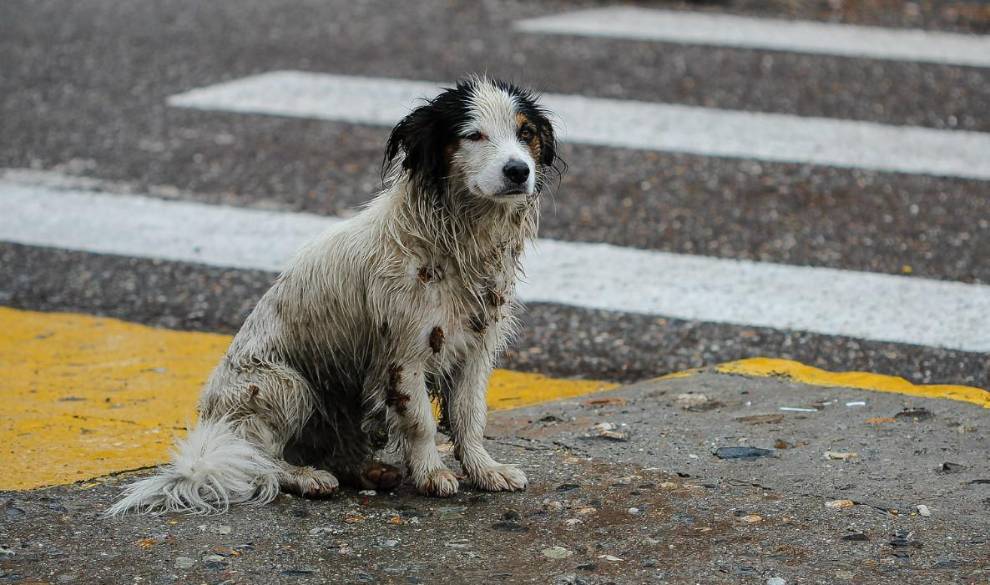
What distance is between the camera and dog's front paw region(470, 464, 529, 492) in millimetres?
4074

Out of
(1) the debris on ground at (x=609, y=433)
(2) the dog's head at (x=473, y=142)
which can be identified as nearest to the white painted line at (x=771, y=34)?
(1) the debris on ground at (x=609, y=433)

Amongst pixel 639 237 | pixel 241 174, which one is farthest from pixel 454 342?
pixel 241 174

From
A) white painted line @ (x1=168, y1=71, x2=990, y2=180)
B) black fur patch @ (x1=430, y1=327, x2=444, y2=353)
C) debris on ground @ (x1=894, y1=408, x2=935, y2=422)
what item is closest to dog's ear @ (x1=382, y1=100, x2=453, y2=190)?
black fur patch @ (x1=430, y1=327, x2=444, y2=353)

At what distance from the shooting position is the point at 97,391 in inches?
200

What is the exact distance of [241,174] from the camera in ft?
24.7

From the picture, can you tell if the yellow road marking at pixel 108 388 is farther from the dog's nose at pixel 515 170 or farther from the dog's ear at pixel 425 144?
the dog's nose at pixel 515 170

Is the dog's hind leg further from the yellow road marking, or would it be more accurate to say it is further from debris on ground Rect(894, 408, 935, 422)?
debris on ground Rect(894, 408, 935, 422)

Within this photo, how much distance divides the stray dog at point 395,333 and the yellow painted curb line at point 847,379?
140 cm

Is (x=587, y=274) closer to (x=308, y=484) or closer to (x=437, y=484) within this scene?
(x=437, y=484)

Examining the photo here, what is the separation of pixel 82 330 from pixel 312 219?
5.07 ft

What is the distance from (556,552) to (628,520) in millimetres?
286

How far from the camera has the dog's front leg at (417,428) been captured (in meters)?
3.92

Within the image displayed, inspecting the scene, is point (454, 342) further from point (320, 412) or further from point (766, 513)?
point (766, 513)

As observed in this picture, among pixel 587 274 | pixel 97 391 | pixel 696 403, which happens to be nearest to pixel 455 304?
pixel 696 403
